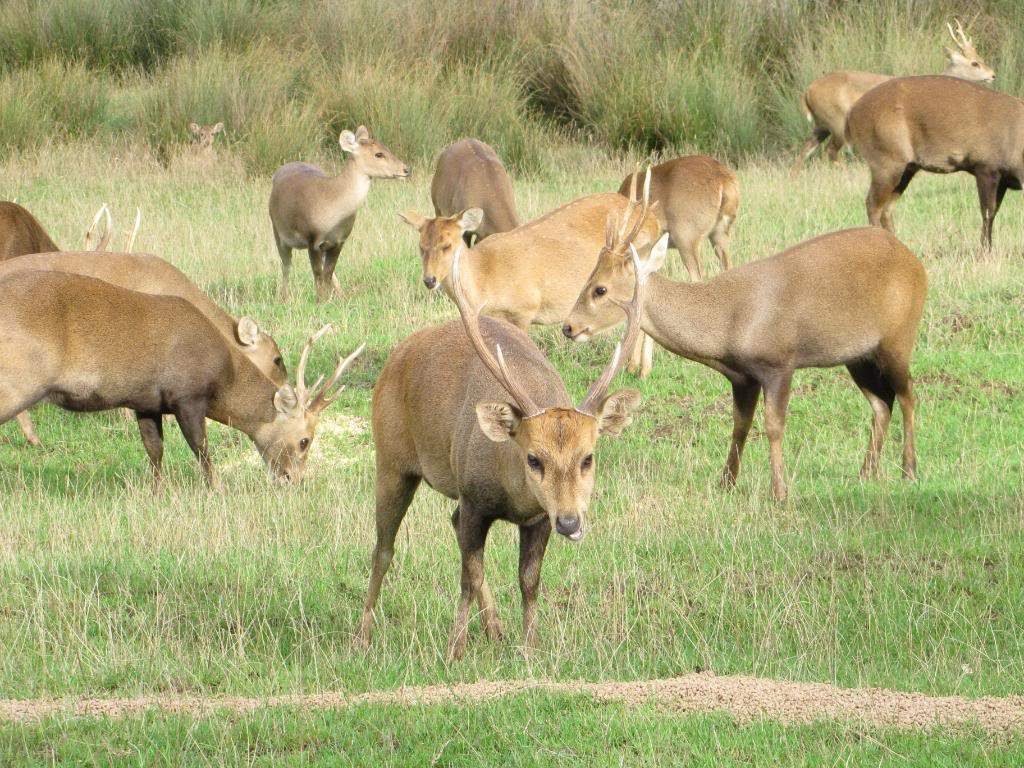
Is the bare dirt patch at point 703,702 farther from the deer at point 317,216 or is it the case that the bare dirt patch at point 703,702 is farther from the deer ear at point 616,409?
the deer at point 317,216

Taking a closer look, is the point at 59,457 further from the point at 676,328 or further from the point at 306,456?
the point at 676,328

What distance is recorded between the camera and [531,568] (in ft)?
20.1

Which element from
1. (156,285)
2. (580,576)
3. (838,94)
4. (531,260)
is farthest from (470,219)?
(838,94)

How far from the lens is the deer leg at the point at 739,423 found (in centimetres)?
901

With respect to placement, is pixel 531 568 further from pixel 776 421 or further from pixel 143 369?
pixel 143 369

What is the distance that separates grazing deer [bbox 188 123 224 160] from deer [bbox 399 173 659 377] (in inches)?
316

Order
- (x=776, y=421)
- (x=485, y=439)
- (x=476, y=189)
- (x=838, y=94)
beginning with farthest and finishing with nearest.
A: 1. (x=838, y=94)
2. (x=476, y=189)
3. (x=776, y=421)
4. (x=485, y=439)

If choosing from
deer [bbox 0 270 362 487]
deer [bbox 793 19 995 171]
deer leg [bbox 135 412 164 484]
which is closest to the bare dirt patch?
deer [bbox 0 270 362 487]

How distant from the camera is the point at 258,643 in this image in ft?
22.4

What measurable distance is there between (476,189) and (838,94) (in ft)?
19.0

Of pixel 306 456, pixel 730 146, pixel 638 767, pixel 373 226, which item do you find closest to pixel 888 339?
pixel 306 456

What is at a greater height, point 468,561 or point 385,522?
point 468,561

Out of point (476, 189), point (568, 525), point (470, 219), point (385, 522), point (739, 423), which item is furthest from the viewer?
point (476, 189)

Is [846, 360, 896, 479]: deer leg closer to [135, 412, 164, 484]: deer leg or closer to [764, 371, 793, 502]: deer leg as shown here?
[764, 371, 793, 502]: deer leg
